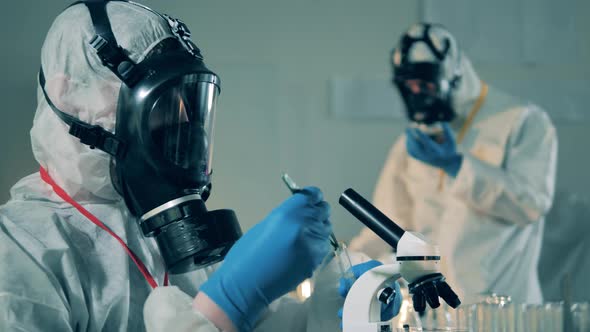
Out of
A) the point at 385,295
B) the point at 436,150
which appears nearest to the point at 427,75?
the point at 436,150

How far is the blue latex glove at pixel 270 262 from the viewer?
0.96 meters

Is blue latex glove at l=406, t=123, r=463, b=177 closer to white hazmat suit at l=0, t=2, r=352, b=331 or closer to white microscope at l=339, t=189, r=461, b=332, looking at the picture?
white hazmat suit at l=0, t=2, r=352, b=331

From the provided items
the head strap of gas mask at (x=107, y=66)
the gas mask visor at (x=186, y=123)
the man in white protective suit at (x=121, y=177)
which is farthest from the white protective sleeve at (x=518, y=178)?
the head strap of gas mask at (x=107, y=66)

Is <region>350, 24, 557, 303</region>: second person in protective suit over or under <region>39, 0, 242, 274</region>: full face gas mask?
under

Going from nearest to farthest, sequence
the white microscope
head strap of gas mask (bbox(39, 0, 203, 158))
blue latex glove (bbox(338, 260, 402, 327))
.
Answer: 1. the white microscope
2. blue latex glove (bbox(338, 260, 402, 327))
3. head strap of gas mask (bbox(39, 0, 203, 158))

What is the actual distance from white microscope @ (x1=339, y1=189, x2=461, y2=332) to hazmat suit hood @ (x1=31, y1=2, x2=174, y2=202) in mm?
449

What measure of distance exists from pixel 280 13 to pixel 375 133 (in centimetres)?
77

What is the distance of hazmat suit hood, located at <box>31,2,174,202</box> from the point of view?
1.17 m

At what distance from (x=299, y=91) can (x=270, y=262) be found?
8.53 ft

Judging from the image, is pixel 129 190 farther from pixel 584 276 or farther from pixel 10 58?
pixel 584 276

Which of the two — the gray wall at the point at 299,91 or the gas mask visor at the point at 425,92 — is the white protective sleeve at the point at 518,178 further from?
the gray wall at the point at 299,91

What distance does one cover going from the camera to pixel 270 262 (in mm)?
957

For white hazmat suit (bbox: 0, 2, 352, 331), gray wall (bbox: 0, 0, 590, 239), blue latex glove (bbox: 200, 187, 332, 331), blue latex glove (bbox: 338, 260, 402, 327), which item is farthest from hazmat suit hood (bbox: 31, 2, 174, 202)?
gray wall (bbox: 0, 0, 590, 239)

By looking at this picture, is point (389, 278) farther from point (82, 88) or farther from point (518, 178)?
point (518, 178)
